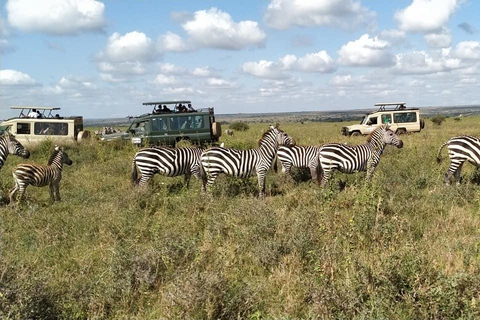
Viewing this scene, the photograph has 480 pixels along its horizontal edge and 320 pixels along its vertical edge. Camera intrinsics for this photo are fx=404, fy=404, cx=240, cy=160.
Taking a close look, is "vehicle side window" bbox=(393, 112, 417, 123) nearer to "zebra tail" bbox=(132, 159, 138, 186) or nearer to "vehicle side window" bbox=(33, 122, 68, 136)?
"vehicle side window" bbox=(33, 122, 68, 136)

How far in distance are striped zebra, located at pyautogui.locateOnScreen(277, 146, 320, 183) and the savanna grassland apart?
1988mm

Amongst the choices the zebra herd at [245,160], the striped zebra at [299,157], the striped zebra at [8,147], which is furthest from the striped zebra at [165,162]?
the striped zebra at [8,147]

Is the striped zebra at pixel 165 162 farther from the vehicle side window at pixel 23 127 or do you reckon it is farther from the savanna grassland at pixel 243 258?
the vehicle side window at pixel 23 127

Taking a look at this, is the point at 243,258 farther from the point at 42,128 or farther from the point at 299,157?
the point at 42,128

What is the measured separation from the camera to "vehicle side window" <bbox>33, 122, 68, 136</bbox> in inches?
773

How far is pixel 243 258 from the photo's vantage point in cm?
548

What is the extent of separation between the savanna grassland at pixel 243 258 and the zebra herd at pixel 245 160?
0.81 metres

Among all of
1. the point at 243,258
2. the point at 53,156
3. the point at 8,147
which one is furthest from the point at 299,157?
the point at 8,147

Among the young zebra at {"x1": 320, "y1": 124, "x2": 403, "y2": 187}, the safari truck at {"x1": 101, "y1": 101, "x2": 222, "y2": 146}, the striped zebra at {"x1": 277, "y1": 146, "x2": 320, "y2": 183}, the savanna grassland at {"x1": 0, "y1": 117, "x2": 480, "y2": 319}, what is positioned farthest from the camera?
the safari truck at {"x1": 101, "y1": 101, "x2": 222, "y2": 146}

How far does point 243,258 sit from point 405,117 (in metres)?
22.8

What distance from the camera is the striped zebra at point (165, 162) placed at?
394 inches

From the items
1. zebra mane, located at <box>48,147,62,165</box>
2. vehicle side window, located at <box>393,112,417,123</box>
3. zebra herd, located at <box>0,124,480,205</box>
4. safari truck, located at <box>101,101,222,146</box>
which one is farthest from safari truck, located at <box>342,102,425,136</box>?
zebra mane, located at <box>48,147,62,165</box>

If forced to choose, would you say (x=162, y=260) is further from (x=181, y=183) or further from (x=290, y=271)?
(x=181, y=183)

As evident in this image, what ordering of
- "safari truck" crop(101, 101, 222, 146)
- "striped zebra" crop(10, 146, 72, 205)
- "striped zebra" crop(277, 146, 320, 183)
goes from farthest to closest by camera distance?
"safari truck" crop(101, 101, 222, 146)
"striped zebra" crop(277, 146, 320, 183)
"striped zebra" crop(10, 146, 72, 205)
